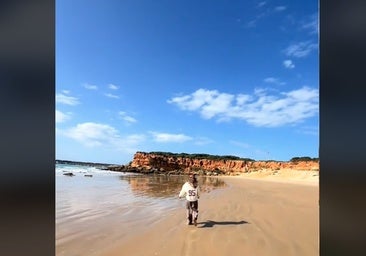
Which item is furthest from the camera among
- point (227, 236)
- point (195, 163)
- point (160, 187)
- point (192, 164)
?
point (195, 163)

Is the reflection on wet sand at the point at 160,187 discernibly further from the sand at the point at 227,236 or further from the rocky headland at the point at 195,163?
the rocky headland at the point at 195,163

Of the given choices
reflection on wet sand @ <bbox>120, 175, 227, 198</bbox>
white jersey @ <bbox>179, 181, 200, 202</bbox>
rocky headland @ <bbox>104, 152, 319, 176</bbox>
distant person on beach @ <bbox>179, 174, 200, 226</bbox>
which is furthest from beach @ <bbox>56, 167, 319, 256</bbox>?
rocky headland @ <bbox>104, 152, 319, 176</bbox>

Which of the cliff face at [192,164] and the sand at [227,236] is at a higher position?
the sand at [227,236]

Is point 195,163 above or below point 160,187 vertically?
below

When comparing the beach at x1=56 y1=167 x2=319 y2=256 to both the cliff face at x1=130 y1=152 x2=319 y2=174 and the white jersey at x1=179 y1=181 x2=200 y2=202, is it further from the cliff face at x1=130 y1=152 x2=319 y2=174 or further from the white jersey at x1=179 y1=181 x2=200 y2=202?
the cliff face at x1=130 y1=152 x2=319 y2=174

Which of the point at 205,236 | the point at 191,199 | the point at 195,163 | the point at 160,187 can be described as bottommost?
the point at 195,163

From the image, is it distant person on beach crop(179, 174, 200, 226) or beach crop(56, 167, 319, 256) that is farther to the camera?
distant person on beach crop(179, 174, 200, 226)

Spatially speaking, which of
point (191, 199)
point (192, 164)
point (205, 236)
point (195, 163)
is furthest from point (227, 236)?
point (195, 163)

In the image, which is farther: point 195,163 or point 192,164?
point 195,163

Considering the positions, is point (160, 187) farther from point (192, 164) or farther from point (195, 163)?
point (195, 163)

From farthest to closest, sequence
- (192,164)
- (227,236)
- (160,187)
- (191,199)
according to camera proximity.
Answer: (192,164) → (160,187) → (191,199) → (227,236)

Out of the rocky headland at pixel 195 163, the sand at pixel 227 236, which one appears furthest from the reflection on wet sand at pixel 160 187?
the rocky headland at pixel 195 163
